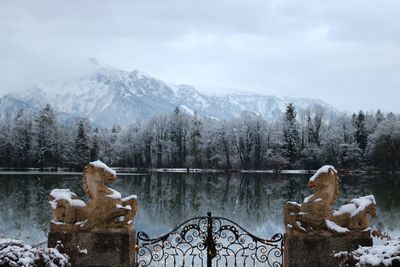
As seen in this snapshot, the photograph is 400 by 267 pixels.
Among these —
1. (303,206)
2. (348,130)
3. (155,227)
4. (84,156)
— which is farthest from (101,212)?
(348,130)

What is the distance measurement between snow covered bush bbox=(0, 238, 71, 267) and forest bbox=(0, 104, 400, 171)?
69.3 meters

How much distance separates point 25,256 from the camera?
542cm

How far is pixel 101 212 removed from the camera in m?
8.34

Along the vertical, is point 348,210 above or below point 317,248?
above

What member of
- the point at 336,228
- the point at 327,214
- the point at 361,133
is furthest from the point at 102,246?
the point at 361,133

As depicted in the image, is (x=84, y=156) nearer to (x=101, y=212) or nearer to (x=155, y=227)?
(x=155, y=227)

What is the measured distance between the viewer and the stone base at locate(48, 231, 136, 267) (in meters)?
8.33

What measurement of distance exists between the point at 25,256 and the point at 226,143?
79.3 m

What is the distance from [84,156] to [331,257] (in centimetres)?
7277

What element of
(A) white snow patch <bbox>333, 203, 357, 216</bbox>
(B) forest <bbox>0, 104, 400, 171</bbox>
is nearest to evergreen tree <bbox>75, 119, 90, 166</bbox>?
(B) forest <bbox>0, 104, 400, 171</bbox>

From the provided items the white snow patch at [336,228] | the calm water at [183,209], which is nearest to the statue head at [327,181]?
the white snow patch at [336,228]

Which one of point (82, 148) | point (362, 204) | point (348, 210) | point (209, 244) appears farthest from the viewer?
point (82, 148)

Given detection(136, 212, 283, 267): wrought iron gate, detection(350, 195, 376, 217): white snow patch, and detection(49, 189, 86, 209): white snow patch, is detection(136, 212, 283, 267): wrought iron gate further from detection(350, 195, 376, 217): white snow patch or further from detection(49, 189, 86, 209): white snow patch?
detection(350, 195, 376, 217): white snow patch

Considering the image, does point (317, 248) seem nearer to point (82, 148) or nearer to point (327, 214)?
point (327, 214)
